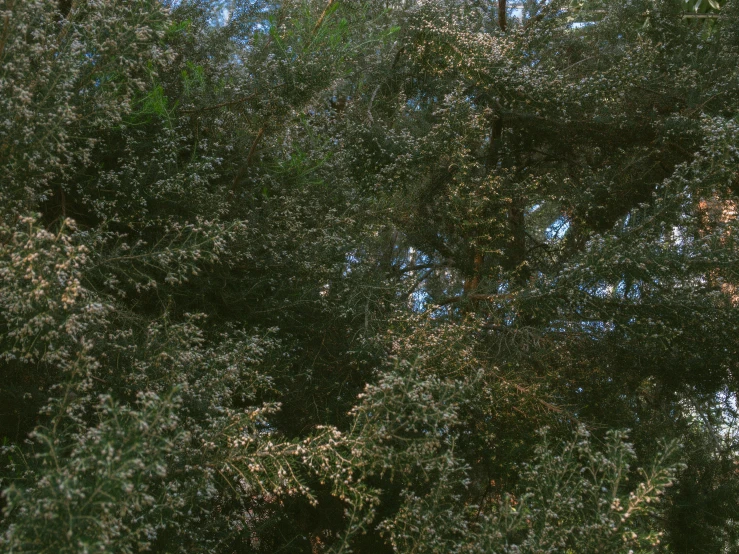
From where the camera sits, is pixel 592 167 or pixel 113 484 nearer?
pixel 113 484

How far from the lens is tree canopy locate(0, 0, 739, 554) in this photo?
14.0 ft

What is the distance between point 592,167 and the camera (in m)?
8.60

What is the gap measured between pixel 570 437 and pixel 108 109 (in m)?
4.40

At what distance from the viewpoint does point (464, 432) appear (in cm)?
659

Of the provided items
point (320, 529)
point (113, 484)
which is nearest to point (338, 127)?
point (320, 529)

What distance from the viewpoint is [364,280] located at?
6.64 meters

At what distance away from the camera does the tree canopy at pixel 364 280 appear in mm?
4281

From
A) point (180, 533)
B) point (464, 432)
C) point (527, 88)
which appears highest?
point (527, 88)

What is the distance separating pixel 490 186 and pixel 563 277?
1.93 meters

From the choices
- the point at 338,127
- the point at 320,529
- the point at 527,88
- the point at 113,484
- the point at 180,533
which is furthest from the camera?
the point at 338,127

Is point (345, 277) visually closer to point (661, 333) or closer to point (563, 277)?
point (563, 277)

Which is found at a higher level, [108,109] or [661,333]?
[661,333]

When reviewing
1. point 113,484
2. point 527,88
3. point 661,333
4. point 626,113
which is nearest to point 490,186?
point 527,88

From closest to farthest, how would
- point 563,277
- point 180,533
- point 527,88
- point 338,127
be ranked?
point 180,533 < point 563,277 < point 527,88 < point 338,127
